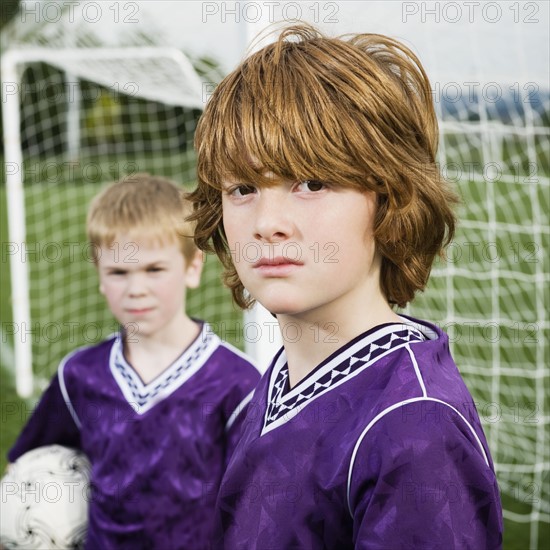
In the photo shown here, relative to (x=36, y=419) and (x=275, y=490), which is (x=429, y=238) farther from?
(x=36, y=419)

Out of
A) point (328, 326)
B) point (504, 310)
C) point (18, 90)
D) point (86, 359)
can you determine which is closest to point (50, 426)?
point (86, 359)

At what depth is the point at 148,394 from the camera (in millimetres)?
2055

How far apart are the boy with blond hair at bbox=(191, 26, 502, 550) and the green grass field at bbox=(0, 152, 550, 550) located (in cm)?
180

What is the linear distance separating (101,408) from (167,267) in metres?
0.41

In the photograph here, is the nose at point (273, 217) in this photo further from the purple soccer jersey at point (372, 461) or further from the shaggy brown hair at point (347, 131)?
the purple soccer jersey at point (372, 461)

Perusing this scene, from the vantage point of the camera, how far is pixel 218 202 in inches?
55.9

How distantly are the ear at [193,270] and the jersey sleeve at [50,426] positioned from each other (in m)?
0.45

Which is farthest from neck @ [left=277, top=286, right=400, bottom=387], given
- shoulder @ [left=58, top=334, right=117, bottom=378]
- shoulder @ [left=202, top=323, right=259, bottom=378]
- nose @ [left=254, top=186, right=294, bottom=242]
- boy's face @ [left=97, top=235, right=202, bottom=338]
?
shoulder @ [left=58, top=334, right=117, bottom=378]

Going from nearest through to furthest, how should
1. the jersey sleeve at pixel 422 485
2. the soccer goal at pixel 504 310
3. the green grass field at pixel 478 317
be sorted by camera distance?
the jersey sleeve at pixel 422 485
the soccer goal at pixel 504 310
the green grass field at pixel 478 317

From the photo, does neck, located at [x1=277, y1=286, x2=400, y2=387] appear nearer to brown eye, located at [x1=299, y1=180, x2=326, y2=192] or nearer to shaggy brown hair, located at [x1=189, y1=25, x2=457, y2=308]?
shaggy brown hair, located at [x1=189, y1=25, x2=457, y2=308]

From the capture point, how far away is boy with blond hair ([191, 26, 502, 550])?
3.38 feet

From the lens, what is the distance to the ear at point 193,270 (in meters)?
2.20

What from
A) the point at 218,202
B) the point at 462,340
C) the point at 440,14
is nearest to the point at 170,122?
the point at 462,340

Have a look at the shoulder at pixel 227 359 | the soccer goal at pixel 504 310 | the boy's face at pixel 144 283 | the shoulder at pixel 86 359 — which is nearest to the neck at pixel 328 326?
the soccer goal at pixel 504 310
